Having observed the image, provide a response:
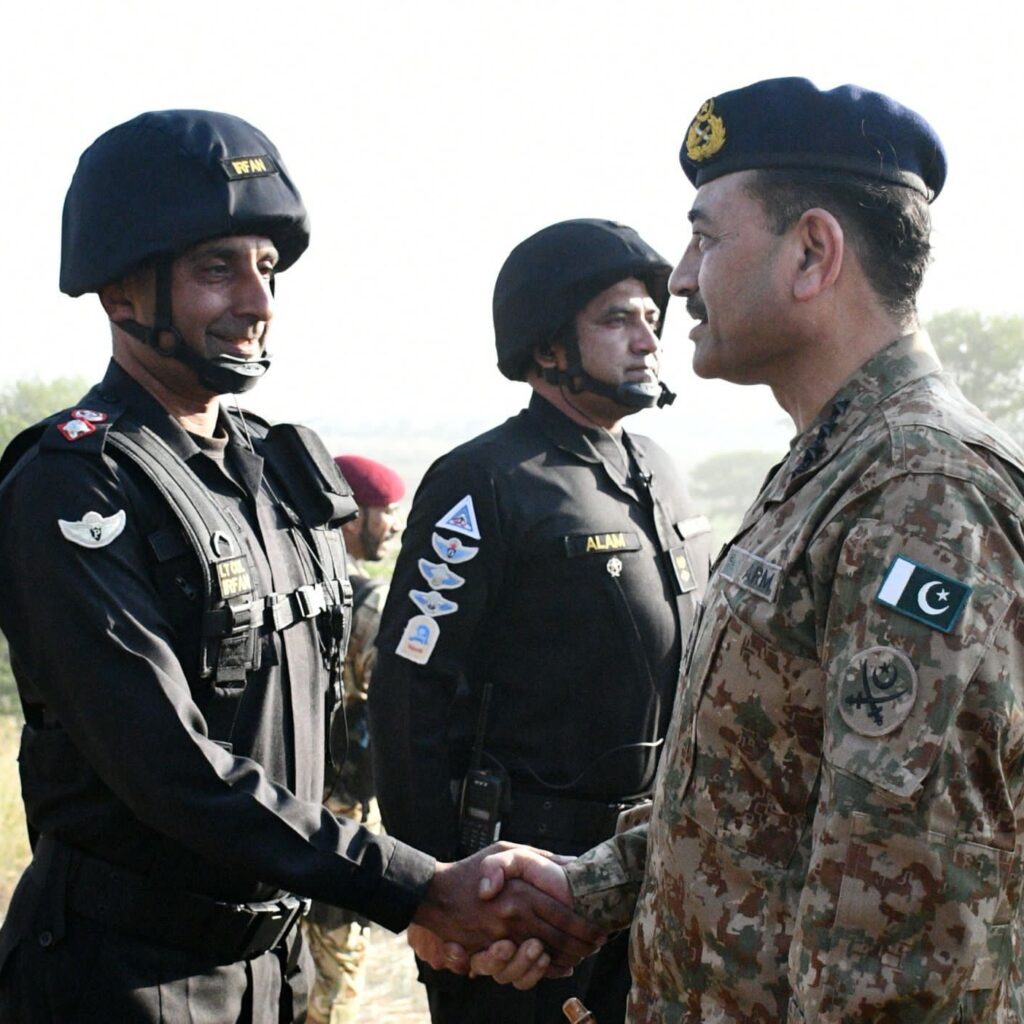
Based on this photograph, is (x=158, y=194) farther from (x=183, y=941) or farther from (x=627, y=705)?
(x=627, y=705)

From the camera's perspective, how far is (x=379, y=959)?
24.4 feet

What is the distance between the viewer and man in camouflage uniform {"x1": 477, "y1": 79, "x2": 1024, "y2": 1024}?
1.98 meters

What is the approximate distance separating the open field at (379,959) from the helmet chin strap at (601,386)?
10.9 ft

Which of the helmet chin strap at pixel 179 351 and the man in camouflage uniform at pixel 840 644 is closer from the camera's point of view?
the man in camouflage uniform at pixel 840 644

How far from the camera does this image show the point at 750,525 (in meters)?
2.51

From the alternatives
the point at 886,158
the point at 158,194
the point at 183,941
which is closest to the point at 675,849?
the point at 183,941

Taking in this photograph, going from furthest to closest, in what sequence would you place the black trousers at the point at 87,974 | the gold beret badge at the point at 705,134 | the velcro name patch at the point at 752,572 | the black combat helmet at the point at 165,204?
the black combat helmet at the point at 165,204, the black trousers at the point at 87,974, the gold beret badge at the point at 705,134, the velcro name patch at the point at 752,572

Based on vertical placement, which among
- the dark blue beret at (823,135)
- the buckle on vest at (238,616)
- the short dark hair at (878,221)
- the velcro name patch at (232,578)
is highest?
the dark blue beret at (823,135)

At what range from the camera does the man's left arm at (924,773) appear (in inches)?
77.3

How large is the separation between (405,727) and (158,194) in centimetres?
173

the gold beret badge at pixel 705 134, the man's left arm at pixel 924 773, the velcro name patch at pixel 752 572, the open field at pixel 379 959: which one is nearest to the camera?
the man's left arm at pixel 924 773

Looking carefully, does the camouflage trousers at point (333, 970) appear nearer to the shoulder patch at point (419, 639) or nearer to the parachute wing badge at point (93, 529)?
the shoulder patch at point (419, 639)

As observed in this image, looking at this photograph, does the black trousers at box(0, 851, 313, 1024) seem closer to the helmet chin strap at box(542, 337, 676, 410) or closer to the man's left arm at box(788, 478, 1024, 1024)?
the man's left arm at box(788, 478, 1024, 1024)

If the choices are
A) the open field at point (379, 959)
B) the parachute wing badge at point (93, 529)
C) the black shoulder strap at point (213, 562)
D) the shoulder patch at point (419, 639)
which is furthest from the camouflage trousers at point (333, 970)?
the parachute wing badge at point (93, 529)
